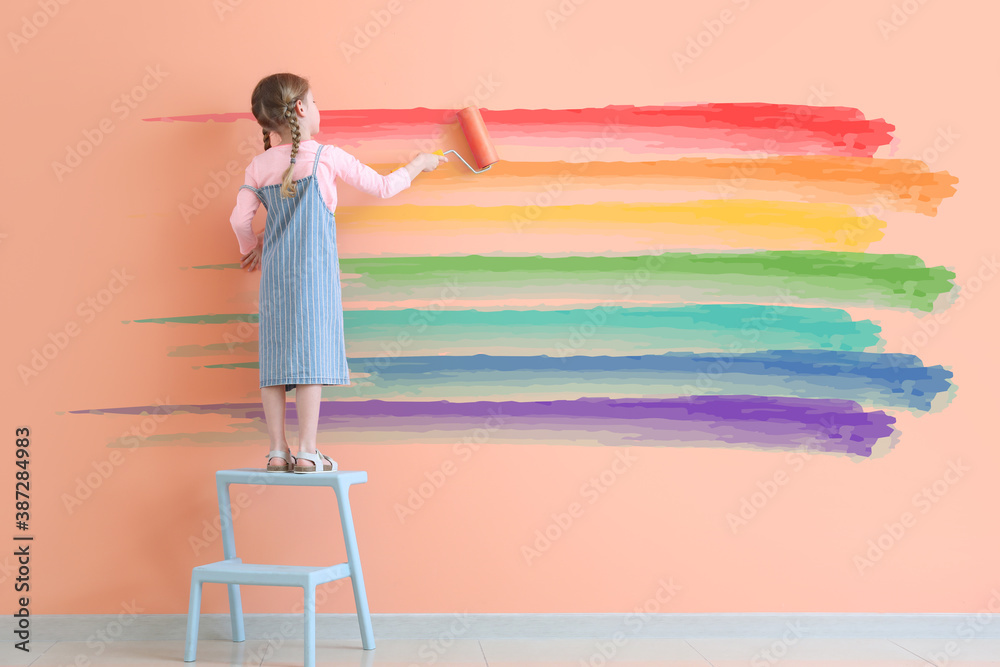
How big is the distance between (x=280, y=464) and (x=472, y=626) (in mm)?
578

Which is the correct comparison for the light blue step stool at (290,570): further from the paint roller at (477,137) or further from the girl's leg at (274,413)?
the paint roller at (477,137)

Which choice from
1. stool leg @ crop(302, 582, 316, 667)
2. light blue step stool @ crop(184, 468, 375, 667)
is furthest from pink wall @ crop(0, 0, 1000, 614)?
stool leg @ crop(302, 582, 316, 667)

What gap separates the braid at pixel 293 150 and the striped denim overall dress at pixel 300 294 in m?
0.02

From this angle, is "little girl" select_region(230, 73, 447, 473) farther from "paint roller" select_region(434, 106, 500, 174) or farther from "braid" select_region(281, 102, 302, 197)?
"paint roller" select_region(434, 106, 500, 174)

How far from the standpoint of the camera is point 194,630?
5.20 feet

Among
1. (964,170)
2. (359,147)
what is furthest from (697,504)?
(359,147)

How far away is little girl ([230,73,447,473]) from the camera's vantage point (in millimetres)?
1609

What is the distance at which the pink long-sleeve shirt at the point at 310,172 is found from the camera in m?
1.67

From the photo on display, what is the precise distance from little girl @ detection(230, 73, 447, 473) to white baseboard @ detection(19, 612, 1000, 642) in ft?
1.34

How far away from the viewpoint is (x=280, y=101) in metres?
1.67

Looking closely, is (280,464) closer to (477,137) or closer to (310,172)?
(310,172)

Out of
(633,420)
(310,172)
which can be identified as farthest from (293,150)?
(633,420)

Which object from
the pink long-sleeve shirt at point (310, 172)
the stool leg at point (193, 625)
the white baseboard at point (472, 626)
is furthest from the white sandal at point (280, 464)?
the pink long-sleeve shirt at point (310, 172)

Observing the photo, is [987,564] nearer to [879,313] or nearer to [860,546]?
[860,546]
